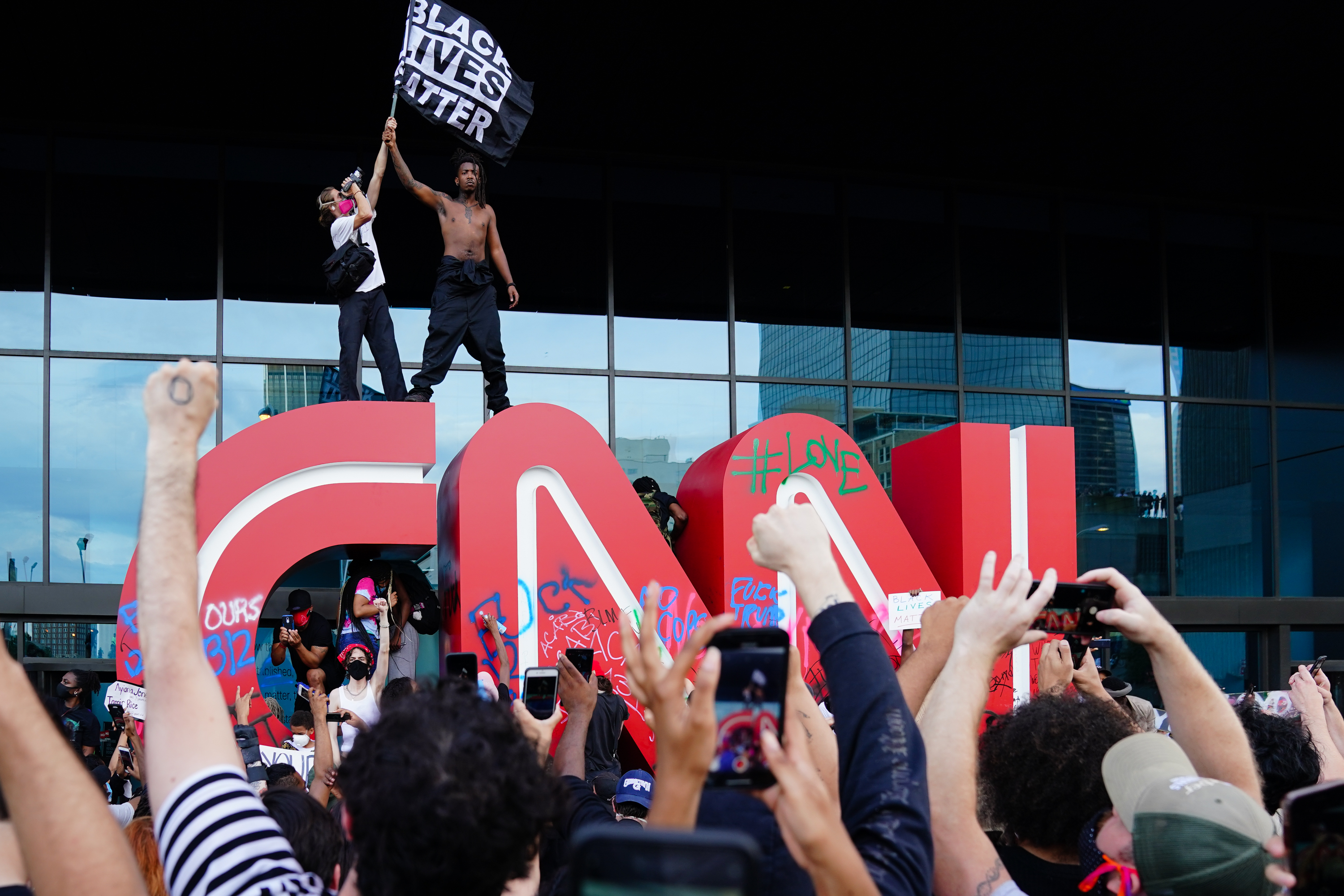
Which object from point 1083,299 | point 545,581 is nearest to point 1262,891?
point 545,581

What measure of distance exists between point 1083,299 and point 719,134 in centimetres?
450

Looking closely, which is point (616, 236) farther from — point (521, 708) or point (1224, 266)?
point (521, 708)

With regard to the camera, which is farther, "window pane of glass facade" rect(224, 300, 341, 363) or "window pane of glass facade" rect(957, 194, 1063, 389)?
"window pane of glass facade" rect(957, 194, 1063, 389)

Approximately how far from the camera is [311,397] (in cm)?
991

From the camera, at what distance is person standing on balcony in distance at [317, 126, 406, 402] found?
7219 mm

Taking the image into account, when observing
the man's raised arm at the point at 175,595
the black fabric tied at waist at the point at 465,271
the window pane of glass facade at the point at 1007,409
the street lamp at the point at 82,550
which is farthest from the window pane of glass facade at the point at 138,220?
the man's raised arm at the point at 175,595

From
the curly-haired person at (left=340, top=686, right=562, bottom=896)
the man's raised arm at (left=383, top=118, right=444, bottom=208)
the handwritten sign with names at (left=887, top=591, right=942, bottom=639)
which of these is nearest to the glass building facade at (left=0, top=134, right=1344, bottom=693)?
the man's raised arm at (left=383, top=118, right=444, bottom=208)

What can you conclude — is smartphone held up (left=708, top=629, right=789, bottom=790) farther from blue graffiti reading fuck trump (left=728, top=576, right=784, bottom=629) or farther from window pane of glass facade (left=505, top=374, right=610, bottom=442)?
window pane of glass facade (left=505, top=374, right=610, bottom=442)

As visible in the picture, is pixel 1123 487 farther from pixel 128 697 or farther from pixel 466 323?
pixel 128 697

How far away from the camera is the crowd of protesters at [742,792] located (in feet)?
4.48

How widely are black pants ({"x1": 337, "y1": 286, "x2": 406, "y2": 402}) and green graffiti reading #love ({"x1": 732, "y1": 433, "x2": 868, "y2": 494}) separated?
8.03 ft

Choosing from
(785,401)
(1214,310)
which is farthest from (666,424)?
(1214,310)

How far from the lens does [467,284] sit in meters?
7.56

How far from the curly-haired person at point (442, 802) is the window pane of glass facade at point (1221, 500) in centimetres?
1136
